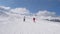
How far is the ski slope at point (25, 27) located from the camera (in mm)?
1351

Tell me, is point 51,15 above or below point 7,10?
below

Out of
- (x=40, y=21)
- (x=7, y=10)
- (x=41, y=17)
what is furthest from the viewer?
(x=40, y=21)

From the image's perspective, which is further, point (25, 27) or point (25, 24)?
point (25, 24)

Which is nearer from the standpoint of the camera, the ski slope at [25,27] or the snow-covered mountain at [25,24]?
the ski slope at [25,27]

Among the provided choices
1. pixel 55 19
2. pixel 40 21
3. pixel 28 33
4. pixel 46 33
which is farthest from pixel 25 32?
pixel 55 19

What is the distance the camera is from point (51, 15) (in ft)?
5.84

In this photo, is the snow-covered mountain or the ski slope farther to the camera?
the snow-covered mountain

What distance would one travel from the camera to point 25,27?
1.55 metres

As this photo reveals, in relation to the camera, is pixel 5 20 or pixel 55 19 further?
pixel 55 19

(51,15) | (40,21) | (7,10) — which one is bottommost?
(40,21)

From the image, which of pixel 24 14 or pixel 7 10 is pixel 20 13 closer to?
pixel 24 14

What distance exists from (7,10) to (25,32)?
0.62m

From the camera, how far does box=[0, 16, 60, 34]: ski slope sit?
135 cm

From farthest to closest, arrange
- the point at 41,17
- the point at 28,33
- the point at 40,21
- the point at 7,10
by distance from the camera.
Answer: the point at 40,21, the point at 41,17, the point at 7,10, the point at 28,33
